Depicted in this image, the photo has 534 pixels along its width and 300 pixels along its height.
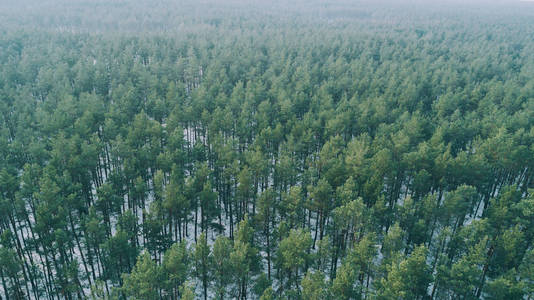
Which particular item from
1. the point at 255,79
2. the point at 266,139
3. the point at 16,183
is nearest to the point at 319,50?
the point at 255,79

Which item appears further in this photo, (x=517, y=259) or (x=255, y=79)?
(x=255, y=79)

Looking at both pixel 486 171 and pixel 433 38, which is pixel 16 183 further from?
pixel 433 38

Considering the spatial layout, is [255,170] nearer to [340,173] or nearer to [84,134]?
[340,173]

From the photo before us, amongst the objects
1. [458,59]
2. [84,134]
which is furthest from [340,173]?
[458,59]

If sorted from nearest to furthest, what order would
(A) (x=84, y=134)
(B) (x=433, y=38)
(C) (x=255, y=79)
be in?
(A) (x=84, y=134) → (C) (x=255, y=79) → (B) (x=433, y=38)

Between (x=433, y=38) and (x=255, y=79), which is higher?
(x=433, y=38)

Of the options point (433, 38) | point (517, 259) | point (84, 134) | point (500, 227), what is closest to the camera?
point (517, 259)

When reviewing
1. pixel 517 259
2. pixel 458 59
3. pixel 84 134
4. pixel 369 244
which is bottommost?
pixel 517 259
